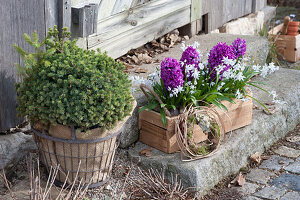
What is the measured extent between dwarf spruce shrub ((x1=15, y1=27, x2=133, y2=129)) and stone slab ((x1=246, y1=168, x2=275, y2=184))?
58.1 inches

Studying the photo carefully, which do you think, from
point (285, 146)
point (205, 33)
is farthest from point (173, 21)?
point (285, 146)

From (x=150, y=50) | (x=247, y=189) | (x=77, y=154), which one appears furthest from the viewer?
(x=150, y=50)

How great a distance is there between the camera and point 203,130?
4.00 meters

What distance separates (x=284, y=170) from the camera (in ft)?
13.8

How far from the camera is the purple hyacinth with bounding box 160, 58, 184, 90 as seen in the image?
367 cm

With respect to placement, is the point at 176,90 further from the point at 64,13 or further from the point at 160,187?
the point at 64,13

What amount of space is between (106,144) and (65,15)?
47.2 inches

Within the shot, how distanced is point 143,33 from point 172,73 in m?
1.61

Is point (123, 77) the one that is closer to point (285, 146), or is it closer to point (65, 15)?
point (65, 15)

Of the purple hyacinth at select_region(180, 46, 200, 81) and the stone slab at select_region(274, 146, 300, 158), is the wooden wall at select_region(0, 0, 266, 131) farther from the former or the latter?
the stone slab at select_region(274, 146, 300, 158)

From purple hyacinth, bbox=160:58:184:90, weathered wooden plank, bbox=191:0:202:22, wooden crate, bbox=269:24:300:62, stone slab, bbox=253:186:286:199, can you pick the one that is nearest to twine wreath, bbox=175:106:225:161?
purple hyacinth, bbox=160:58:184:90

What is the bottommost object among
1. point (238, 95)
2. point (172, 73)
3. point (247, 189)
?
point (247, 189)

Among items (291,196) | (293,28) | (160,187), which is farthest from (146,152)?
(293,28)

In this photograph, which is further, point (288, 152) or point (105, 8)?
point (288, 152)
